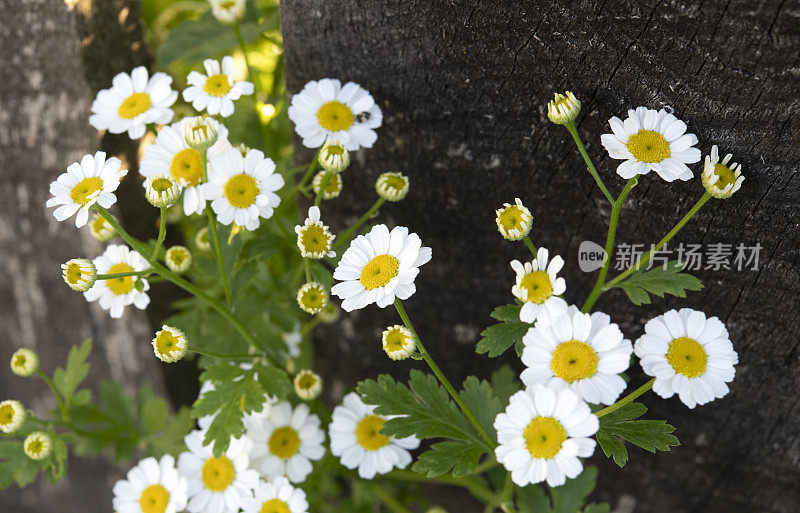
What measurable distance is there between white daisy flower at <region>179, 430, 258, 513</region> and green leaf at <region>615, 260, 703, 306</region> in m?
0.81

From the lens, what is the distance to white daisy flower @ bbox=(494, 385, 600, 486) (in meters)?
0.96

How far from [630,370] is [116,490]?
111cm

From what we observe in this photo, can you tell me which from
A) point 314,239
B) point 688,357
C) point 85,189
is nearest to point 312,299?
point 314,239

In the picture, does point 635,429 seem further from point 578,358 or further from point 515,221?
point 515,221

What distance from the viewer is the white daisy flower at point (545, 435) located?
961 millimetres

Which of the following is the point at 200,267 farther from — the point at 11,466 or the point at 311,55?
the point at 11,466

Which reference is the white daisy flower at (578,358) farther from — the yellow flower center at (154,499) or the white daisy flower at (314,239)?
the yellow flower center at (154,499)

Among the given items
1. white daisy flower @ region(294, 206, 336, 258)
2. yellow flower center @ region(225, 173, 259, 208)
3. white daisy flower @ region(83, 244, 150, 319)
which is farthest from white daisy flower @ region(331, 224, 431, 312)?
white daisy flower @ region(83, 244, 150, 319)

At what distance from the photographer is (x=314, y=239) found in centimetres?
120

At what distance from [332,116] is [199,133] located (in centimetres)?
25

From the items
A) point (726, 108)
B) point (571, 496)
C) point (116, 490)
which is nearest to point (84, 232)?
point (116, 490)

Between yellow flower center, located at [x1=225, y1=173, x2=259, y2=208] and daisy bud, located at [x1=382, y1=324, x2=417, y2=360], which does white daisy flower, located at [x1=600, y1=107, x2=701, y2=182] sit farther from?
yellow flower center, located at [x1=225, y1=173, x2=259, y2=208]

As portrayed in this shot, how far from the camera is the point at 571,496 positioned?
4.67 ft

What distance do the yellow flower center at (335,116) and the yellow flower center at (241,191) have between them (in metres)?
0.18
